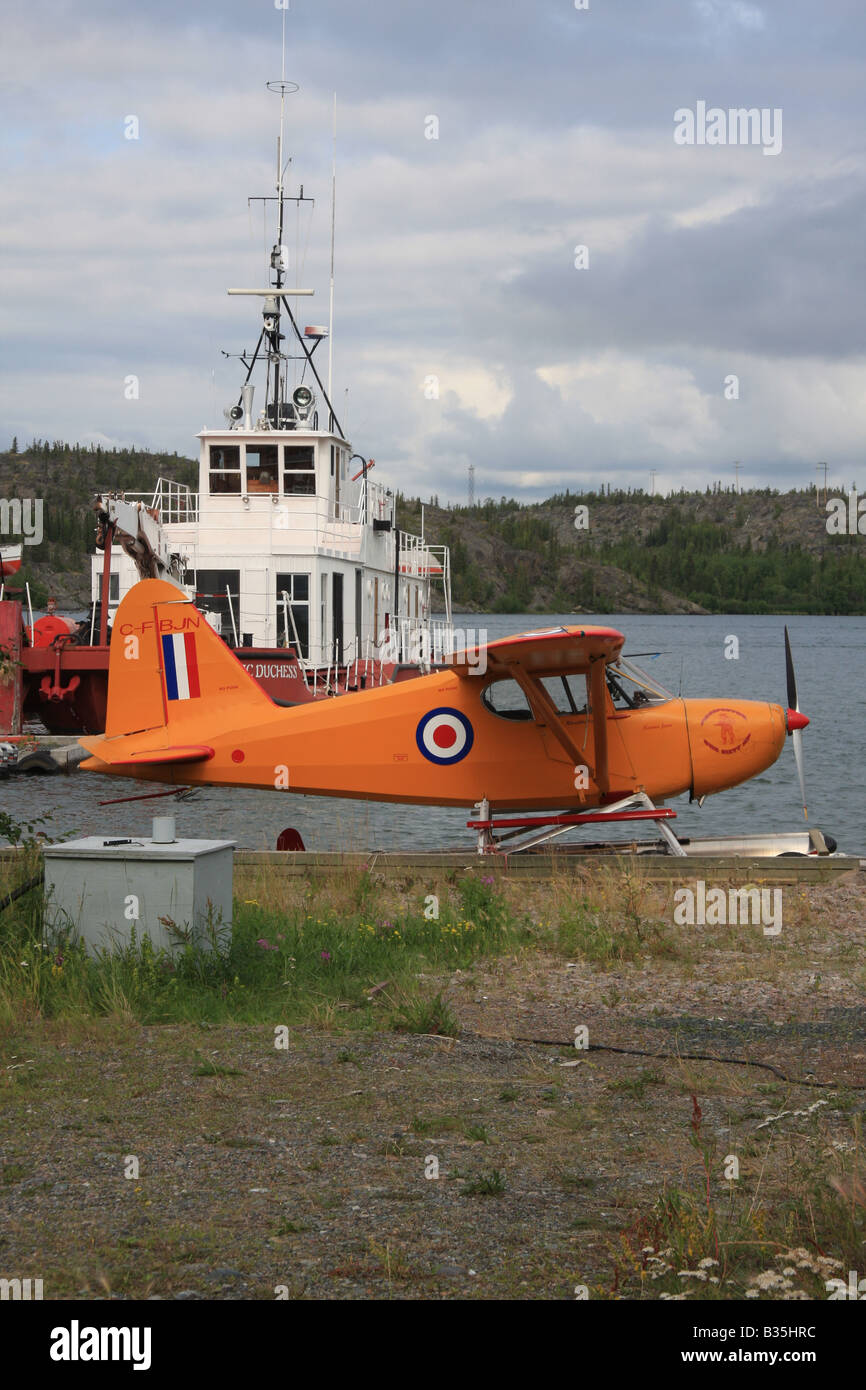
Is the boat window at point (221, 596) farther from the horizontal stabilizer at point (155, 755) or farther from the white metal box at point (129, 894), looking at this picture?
the white metal box at point (129, 894)

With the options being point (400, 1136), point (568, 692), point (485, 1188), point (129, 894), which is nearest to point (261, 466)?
point (568, 692)

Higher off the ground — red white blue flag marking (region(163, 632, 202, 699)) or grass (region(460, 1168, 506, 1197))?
red white blue flag marking (region(163, 632, 202, 699))

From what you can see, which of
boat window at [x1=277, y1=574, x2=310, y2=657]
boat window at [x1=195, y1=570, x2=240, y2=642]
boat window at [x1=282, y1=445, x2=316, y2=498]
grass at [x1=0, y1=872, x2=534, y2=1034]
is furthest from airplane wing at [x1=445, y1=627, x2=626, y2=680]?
boat window at [x1=282, y1=445, x2=316, y2=498]

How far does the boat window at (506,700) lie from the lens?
40.2 feet

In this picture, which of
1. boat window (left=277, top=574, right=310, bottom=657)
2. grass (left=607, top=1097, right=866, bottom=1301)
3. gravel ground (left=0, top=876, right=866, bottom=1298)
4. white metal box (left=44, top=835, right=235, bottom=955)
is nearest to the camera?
grass (left=607, top=1097, right=866, bottom=1301)

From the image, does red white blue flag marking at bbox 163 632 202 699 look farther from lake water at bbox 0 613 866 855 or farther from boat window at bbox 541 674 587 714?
boat window at bbox 541 674 587 714

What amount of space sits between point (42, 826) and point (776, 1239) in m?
14.6

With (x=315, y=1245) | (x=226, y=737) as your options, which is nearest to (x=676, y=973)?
(x=315, y=1245)

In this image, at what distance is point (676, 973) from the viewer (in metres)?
8.08

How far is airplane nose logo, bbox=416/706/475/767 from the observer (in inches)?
484

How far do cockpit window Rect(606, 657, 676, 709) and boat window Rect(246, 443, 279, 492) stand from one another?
16.9m

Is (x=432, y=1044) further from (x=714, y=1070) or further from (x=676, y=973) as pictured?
(x=676, y=973)

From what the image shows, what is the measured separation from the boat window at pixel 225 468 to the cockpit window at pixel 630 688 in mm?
17189
